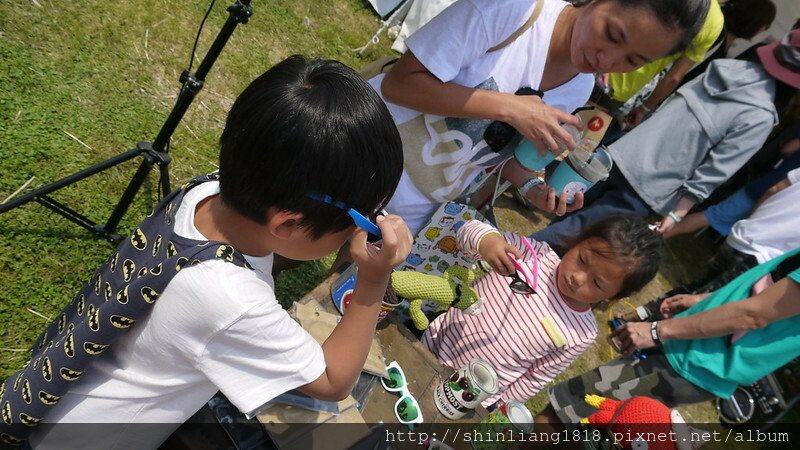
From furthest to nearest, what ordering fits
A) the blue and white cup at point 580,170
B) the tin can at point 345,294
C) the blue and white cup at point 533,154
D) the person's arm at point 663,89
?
the person's arm at point 663,89 → the blue and white cup at point 580,170 → the tin can at point 345,294 → the blue and white cup at point 533,154

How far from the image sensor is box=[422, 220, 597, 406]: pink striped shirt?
2291 mm

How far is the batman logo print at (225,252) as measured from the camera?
3.54 ft

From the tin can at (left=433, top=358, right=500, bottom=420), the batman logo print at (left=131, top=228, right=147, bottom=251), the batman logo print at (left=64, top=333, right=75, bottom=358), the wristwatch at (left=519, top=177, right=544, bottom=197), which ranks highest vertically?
the batman logo print at (left=131, top=228, right=147, bottom=251)

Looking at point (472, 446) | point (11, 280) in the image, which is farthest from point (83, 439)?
point (472, 446)

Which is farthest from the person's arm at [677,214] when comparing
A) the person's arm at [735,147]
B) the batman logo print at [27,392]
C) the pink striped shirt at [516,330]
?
the batman logo print at [27,392]

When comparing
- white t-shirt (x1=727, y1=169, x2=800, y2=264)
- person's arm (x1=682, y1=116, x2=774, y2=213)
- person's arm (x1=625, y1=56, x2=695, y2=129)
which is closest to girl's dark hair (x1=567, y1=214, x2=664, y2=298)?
person's arm (x1=682, y1=116, x2=774, y2=213)

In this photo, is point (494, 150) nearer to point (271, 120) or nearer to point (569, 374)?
point (271, 120)

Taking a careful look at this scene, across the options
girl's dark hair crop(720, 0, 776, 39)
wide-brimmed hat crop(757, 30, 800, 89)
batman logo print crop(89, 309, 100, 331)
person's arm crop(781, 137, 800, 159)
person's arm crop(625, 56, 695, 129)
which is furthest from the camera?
person's arm crop(781, 137, 800, 159)

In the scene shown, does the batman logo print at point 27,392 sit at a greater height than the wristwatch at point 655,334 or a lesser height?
greater

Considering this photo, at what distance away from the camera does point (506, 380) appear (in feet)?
7.79

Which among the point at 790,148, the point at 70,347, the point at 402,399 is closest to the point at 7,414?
the point at 70,347

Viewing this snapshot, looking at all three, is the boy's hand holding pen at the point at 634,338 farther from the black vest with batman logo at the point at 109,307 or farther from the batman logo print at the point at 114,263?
the batman logo print at the point at 114,263

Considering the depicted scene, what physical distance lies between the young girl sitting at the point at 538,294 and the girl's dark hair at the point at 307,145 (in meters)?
1.16

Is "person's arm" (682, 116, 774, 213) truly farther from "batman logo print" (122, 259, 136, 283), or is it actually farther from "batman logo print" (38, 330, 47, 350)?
"batman logo print" (38, 330, 47, 350)
